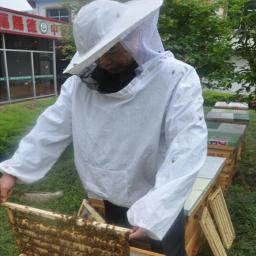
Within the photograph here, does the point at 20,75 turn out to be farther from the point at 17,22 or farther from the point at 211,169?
the point at 211,169

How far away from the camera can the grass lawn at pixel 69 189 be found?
11.9ft

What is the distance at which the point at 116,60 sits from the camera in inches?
67.2

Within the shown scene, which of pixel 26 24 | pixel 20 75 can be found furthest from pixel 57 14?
pixel 20 75

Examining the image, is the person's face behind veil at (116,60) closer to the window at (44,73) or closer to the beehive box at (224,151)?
the beehive box at (224,151)

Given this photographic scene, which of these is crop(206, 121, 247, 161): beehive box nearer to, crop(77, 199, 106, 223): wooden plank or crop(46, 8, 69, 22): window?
crop(77, 199, 106, 223): wooden plank

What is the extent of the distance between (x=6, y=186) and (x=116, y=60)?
0.84 metres

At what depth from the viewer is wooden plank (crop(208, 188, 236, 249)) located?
3371 mm

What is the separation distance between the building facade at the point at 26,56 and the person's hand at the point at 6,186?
12.4 metres

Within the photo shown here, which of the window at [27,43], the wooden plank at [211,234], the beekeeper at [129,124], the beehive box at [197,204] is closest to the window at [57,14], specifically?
the window at [27,43]

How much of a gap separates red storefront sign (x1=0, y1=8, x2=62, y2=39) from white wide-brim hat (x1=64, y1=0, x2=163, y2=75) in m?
12.3

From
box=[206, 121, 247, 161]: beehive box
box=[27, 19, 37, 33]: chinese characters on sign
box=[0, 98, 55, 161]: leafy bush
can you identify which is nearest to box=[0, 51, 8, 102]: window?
box=[27, 19, 37, 33]: chinese characters on sign

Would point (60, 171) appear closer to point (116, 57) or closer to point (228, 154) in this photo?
point (228, 154)

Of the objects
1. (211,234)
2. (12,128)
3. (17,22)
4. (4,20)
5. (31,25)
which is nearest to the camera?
(211,234)

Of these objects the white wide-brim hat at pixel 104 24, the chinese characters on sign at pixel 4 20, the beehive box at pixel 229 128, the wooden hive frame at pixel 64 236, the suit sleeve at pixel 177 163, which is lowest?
the chinese characters on sign at pixel 4 20
